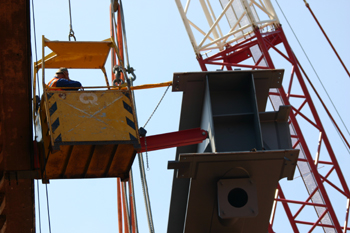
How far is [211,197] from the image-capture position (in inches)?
322

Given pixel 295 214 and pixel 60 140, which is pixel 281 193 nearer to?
pixel 295 214

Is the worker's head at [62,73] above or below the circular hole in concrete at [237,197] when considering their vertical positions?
above

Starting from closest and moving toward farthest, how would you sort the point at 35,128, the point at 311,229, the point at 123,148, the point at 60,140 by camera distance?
1. the point at 60,140
2. the point at 123,148
3. the point at 35,128
4. the point at 311,229

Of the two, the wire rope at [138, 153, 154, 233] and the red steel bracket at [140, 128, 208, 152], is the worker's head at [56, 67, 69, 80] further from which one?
the wire rope at [138, 153, 154, 233]

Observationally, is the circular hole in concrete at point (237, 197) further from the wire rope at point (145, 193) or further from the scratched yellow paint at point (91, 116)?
the wire rope at point (145, 193)

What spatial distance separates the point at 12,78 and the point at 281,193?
13712mm

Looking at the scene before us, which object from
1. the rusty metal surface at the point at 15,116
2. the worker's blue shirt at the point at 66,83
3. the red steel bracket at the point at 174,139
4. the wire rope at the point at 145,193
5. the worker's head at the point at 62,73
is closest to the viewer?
the rusty metal surface at the point at 15,116

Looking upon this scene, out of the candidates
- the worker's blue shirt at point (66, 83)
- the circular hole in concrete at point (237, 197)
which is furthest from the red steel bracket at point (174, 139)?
the worker's blue shirt at point (66, 83)

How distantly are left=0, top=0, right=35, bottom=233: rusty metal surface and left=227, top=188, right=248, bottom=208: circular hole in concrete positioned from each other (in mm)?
3084

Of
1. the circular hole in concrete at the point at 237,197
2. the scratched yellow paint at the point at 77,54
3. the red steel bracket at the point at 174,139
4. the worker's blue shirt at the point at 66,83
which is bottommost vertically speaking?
the circular hole in concrete at the point at 237,197

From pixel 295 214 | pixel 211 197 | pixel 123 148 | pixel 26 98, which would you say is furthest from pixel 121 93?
pixel 295 214

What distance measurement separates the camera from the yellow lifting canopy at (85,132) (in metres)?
7.86

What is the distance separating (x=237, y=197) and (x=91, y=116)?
2.41 meters

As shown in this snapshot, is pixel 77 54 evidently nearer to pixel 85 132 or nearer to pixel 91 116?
pixel 91 116
